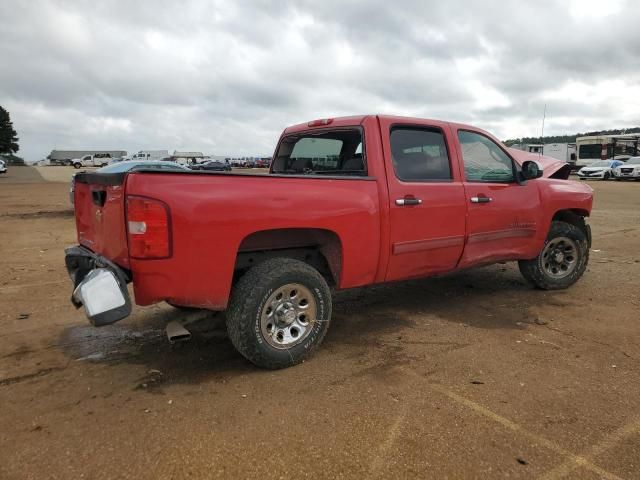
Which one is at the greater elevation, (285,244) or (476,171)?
(476,171)

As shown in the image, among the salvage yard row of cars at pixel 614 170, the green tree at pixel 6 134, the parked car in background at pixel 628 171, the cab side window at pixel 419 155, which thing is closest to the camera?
the cab side window at pixel 419 155

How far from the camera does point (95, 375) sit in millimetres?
3463

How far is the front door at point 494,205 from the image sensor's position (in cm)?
464

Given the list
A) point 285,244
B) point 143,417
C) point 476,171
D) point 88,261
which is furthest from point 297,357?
point 476,171

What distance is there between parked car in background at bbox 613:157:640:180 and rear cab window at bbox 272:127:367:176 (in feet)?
99.5

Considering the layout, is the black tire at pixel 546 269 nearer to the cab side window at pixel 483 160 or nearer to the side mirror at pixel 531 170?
the side mirror at pixel 531 170

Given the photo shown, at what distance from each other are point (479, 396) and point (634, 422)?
846mm

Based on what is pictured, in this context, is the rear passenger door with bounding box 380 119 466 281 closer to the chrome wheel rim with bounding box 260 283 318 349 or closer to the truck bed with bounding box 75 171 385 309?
the truck bed with bounding box 75 171 385 309

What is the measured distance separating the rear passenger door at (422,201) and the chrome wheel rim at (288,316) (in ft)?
2.81

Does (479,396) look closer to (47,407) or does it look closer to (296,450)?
(296,450)

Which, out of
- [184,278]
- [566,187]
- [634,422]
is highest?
[566,187]

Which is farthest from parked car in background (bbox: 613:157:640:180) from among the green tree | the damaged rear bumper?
the green tree

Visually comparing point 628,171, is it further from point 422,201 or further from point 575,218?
point 422,201

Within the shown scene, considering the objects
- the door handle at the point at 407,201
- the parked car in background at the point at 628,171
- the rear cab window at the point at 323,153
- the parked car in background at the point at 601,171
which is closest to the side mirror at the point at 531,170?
the door handle at the point at 407,201
